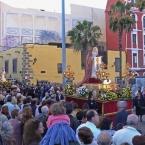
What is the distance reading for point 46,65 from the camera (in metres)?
55.5

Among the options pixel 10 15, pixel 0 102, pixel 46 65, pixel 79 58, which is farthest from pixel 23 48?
pixel 0 102

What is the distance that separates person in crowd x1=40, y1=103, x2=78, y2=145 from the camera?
7.46m

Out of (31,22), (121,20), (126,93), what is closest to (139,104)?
(126,93)

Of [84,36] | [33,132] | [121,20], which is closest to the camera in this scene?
[33,132]

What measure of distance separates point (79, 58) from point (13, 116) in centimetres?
4872

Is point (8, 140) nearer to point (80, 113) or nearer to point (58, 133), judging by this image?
point (58, 133)

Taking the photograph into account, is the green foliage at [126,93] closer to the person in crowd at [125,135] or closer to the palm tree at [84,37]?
the person in crowd at [125,135]

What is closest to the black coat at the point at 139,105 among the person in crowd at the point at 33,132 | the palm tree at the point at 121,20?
the person in crowd at the point at 33,132

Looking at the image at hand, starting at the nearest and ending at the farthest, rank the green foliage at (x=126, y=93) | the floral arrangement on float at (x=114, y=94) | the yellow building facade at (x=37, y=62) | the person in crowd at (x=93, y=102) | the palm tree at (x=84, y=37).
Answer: the person in crowd at (x=93, y=102)
the floral arrangement on float at (x=114, y=94)
the green foliage at (x=126, y=93)
the yellow building facade at (x=37, y=62)
the palm tree at (x=84, y=37)

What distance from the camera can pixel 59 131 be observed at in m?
7.61

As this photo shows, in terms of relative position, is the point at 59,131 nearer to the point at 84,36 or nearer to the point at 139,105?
the point at 139,105

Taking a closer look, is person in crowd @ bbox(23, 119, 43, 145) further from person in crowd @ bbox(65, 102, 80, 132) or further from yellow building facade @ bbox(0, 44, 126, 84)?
yellow building facade @ bbox(0, 44, 126, 84)

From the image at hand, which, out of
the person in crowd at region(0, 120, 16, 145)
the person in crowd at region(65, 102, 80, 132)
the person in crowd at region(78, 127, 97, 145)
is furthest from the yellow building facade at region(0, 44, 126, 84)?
the person in crowd at region(78, 127, 97, 145)

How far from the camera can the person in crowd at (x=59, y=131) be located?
7.46 meters
